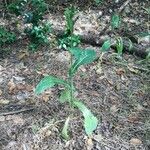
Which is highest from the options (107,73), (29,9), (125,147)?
(29,9)

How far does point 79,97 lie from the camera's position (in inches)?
128

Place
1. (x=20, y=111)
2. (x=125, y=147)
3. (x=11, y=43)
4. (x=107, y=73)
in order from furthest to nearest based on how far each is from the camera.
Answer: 1. (x=11, y=43)
2. (x=107, y=73)
3. (x=20, y=111)
4. (x=125, y=147)

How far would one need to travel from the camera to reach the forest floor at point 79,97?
9.37ft

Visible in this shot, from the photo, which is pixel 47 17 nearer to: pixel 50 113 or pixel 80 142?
pixel 50 113

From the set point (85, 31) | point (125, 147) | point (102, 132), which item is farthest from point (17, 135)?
point (85, 31)

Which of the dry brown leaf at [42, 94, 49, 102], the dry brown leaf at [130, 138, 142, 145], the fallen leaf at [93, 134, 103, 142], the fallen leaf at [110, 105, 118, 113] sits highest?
the dry brown leaf at [42, 94, 49, 102]

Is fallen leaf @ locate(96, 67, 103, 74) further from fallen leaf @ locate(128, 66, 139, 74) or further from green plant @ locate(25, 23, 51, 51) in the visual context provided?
green plant @ locate(25, 23, 51, 51)

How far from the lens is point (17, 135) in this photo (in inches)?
113

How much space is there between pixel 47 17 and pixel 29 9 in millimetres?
272

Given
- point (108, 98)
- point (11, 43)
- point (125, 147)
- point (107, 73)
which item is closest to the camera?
point (125, 147)

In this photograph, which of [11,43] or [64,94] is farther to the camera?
[11,43]

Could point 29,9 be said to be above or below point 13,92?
above

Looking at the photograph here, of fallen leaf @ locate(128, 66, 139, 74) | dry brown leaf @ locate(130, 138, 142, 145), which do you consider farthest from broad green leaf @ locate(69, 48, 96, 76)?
fallen leaf @ locate(128, 66, 139, 74)

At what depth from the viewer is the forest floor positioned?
2.86 metres
